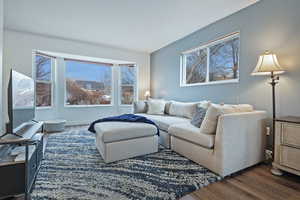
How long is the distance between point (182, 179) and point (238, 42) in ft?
8.22

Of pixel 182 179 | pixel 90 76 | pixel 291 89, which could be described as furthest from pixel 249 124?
pixel 90 76

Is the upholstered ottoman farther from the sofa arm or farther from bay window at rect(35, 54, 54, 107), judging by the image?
bay window at rect(35, 54, 54, 107)

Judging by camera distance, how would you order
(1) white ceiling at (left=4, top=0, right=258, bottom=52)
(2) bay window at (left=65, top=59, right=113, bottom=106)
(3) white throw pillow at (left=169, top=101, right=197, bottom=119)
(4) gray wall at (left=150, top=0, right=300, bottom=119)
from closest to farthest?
1. (4) gray wall at (left=150, top=0, right=300, bottom=119)
2. (1) white ceiling at (left=4, top=0, right=258, bottom=52)
3. (3) white throw pillow at (left=169, top=101, right=197, bottom=119)
4. (2) bay window at (left=65, top=59, right=113, bottom=106)

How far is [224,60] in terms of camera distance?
2.94 metres

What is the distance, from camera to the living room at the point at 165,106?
151 cm

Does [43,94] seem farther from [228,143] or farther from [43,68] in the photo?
[228,143]

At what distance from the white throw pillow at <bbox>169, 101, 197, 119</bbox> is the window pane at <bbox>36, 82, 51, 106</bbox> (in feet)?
11.2

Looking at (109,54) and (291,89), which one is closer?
(291,89)

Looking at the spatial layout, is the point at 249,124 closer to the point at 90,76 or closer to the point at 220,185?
the point at 220,185

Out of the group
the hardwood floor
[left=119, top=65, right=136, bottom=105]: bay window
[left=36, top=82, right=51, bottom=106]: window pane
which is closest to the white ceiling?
[left=36, top=82, right=51, bottom=106]: window pane

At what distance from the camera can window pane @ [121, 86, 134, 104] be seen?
5215 millimetres

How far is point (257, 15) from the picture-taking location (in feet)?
7.64

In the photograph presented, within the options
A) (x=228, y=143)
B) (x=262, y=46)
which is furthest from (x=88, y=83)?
(x=262, y=46)

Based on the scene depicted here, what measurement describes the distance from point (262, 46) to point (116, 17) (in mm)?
2565
